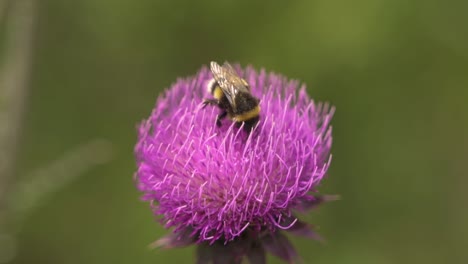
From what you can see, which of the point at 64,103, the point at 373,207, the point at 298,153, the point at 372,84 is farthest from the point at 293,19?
the point at 298,153

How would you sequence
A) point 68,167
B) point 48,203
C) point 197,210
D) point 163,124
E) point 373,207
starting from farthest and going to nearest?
point 48,203 < point 373,207 < point 68,167 < point 163,124 < point 197,210

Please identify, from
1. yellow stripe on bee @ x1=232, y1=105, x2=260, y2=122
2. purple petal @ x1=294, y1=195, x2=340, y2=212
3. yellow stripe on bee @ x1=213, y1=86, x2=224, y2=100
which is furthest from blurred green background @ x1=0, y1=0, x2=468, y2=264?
yellow stripe on bee @ x1=232, y1=105, x2=260, y2=122

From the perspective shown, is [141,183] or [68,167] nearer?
[141,183]

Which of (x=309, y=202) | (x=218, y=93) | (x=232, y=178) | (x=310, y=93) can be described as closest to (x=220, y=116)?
(x=218, y=93)

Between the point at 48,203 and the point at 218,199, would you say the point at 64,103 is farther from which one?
the point at 218,199

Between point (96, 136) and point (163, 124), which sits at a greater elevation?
point (96, 136)

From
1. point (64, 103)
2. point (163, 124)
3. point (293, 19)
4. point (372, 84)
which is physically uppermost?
point (64, 103)

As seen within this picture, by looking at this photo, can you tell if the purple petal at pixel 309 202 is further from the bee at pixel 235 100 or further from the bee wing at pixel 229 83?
the bee wing at pixel 229 83

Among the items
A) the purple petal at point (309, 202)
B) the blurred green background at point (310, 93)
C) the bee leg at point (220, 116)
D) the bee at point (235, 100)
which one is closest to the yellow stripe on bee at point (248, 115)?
the bee at point (235, 100)

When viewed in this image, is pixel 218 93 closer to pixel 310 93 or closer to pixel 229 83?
pixel 229 83
